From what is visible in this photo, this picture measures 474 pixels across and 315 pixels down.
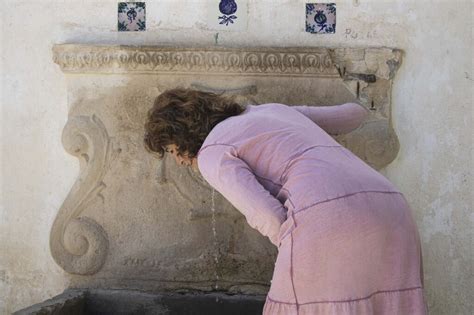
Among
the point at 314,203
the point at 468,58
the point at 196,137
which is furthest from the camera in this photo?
the point at 468,58

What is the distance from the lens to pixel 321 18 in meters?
3.46

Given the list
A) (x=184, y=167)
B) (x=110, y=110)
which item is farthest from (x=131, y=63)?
(x=184, y=167)

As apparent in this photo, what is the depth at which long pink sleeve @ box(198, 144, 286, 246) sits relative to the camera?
87.8 inches

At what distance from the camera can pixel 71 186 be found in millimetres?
3537

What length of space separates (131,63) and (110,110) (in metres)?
0.23

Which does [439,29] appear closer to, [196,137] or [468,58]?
[468,58]

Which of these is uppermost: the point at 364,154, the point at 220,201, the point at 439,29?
the point at 439,29

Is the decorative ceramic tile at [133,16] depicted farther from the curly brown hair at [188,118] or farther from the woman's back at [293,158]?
the woman's back at [293,158]

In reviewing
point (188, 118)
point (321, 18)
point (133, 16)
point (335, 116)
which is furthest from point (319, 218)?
point (133, 16)

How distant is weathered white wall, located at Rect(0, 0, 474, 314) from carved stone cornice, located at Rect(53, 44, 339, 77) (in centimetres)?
10

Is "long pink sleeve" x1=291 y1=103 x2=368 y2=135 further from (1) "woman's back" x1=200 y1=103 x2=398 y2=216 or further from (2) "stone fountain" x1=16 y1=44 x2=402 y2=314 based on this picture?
(2) "stone fountain" x1=16 y1=44 x2=402 y2=314

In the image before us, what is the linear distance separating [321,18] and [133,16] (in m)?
0.81

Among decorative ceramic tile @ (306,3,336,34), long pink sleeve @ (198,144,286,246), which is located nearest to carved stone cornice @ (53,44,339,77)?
decorative ceramic tile @ (306,3,336,34)

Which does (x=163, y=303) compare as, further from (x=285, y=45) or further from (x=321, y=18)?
(x=321, y=18)
